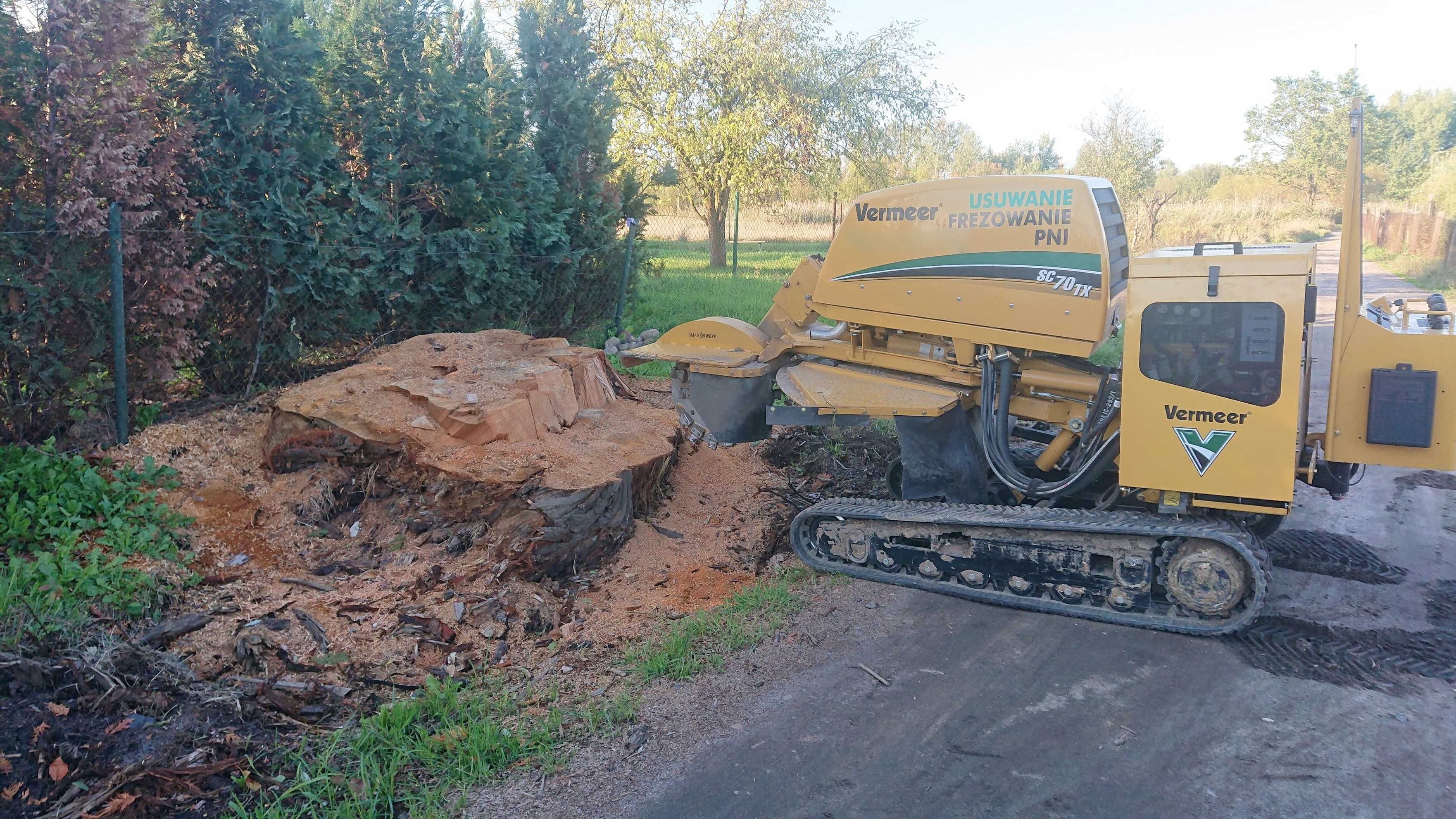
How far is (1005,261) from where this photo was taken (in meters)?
5.73

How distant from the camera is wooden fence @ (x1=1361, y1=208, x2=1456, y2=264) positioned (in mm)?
22703

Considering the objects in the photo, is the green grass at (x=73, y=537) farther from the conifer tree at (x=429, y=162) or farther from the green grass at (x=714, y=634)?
the conifer tree at (x=429, y=162)

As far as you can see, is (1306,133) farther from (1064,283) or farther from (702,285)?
(1064,283)

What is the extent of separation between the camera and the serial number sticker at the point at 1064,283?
5.45m

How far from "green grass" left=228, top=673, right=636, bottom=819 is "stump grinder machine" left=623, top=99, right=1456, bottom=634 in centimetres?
246

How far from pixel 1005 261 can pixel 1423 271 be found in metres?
23.5

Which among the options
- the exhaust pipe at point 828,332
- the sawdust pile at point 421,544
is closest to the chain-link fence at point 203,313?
the sawdust pile at point 421,544

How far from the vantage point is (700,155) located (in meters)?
19.5

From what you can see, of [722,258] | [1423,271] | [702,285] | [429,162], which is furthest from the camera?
[1423,271]

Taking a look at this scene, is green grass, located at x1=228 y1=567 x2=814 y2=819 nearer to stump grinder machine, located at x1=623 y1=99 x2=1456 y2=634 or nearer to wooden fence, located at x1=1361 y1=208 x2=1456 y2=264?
stump grinder machine, located at x1=623 y1=99 x2=1456 y2=634

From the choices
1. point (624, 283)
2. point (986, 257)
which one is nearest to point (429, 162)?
point (624, 283)

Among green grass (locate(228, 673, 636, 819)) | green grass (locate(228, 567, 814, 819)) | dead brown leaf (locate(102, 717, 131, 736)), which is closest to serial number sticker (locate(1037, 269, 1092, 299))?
green grass (locate(228, 567, 814, 819))

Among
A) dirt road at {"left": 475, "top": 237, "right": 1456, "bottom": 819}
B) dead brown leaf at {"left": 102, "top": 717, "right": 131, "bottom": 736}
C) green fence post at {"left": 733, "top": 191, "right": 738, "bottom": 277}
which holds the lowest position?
dirt road at {"left": 475, "top": 237, "right": 1456, "bottom": 819}

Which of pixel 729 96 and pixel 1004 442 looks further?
pixel 729 96
